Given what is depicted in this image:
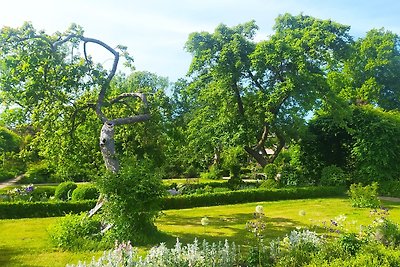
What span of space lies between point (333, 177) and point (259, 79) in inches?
282

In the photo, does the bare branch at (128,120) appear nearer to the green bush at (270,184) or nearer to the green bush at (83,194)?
the green bush at (83,194)

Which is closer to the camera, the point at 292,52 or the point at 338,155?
the point at 292,52

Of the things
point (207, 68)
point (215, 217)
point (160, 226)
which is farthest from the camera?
point (207, 68)

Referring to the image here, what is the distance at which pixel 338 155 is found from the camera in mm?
25828

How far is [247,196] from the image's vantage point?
64.3 feet

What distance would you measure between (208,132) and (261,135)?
343 centimetres

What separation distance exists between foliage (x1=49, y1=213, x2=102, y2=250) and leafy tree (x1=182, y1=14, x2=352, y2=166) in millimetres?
13537

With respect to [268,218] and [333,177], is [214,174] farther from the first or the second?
[268,218]

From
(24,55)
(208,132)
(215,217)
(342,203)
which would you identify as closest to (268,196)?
(342,203)

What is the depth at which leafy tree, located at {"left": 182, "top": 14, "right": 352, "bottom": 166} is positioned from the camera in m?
22.4

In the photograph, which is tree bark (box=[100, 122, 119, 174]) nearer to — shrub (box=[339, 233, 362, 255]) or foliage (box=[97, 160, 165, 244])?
foliage (box=[97, 160, 165, 244])

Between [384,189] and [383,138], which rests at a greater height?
[383,138]

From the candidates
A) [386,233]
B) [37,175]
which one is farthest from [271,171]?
[37,175]

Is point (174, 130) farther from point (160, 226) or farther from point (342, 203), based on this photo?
point (342, 203)
